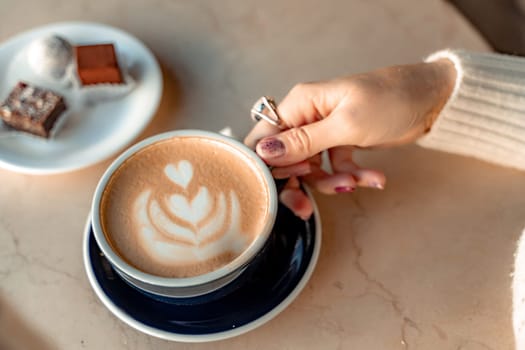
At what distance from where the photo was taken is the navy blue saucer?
652 mm

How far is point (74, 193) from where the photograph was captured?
818 mm

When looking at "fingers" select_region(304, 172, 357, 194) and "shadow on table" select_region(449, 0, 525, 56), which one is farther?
"shadow on table" select_region(449, 0, 525, 56)

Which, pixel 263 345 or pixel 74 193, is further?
pixel 74 193

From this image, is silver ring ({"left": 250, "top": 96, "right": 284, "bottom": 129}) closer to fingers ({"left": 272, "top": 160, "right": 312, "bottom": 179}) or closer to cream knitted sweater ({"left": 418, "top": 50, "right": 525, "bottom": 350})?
fingers ({"left": 272, "top": 160, "right": 312, "bottom": 179})

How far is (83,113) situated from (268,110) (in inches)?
13.6

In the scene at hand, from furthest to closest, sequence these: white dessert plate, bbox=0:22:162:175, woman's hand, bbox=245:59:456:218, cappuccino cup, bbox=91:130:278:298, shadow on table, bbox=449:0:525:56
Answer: shadow on table, bbox=449:0:525:56, white dessert plate, bbox=0:22:162:175, woman's hand, bbox=245:59:456:218, cappuccino cup, bbox=91:130:278:298

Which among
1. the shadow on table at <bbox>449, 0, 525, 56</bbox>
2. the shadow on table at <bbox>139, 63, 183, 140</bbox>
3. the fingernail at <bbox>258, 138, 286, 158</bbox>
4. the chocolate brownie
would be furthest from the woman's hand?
the shadow on table at <bbox>449, 0, 525, 56</bbox>

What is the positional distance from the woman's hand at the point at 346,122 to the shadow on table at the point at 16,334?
0.38 metres

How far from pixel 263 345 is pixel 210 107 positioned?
42cm

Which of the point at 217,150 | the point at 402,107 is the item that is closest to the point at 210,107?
the point at 217,150

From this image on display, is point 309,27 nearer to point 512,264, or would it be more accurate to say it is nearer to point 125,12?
point 125,12

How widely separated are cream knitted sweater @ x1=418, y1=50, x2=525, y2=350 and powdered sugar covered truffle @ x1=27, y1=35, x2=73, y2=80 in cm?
61

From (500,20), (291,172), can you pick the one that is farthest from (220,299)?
(500,20)

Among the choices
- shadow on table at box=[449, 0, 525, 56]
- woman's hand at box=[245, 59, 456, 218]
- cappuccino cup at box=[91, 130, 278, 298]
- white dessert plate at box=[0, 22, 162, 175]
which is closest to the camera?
cappuccino cup at box=[91, 130, 278, 298]
